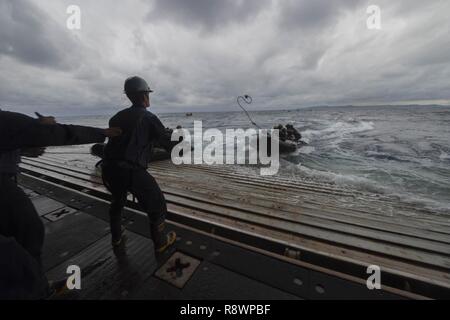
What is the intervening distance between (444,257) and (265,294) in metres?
2.42

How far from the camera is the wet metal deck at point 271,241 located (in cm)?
176

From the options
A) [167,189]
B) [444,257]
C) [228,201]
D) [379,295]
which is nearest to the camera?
[379,295]

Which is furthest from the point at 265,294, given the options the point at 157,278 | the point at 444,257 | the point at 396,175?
the point at 396,175

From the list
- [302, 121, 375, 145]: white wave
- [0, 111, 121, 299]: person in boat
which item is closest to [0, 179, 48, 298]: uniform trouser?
[0, 111, 121, 299]: person in boat

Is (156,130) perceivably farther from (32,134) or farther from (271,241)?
(271,241)

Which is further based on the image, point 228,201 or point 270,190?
point 270,190

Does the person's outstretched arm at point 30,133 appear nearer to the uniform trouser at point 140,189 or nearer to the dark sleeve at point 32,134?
the dark sleeve at point 32,134

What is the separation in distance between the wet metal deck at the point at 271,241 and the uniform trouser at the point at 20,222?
25.9 inches

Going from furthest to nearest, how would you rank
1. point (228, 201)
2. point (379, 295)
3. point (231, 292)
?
1. point (228, 201)
2. point (231, 292)
3. point (379, 295)

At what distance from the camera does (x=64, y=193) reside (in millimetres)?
3904

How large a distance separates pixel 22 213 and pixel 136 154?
94 cm

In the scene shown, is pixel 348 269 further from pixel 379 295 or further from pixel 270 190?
pixel 270 190
